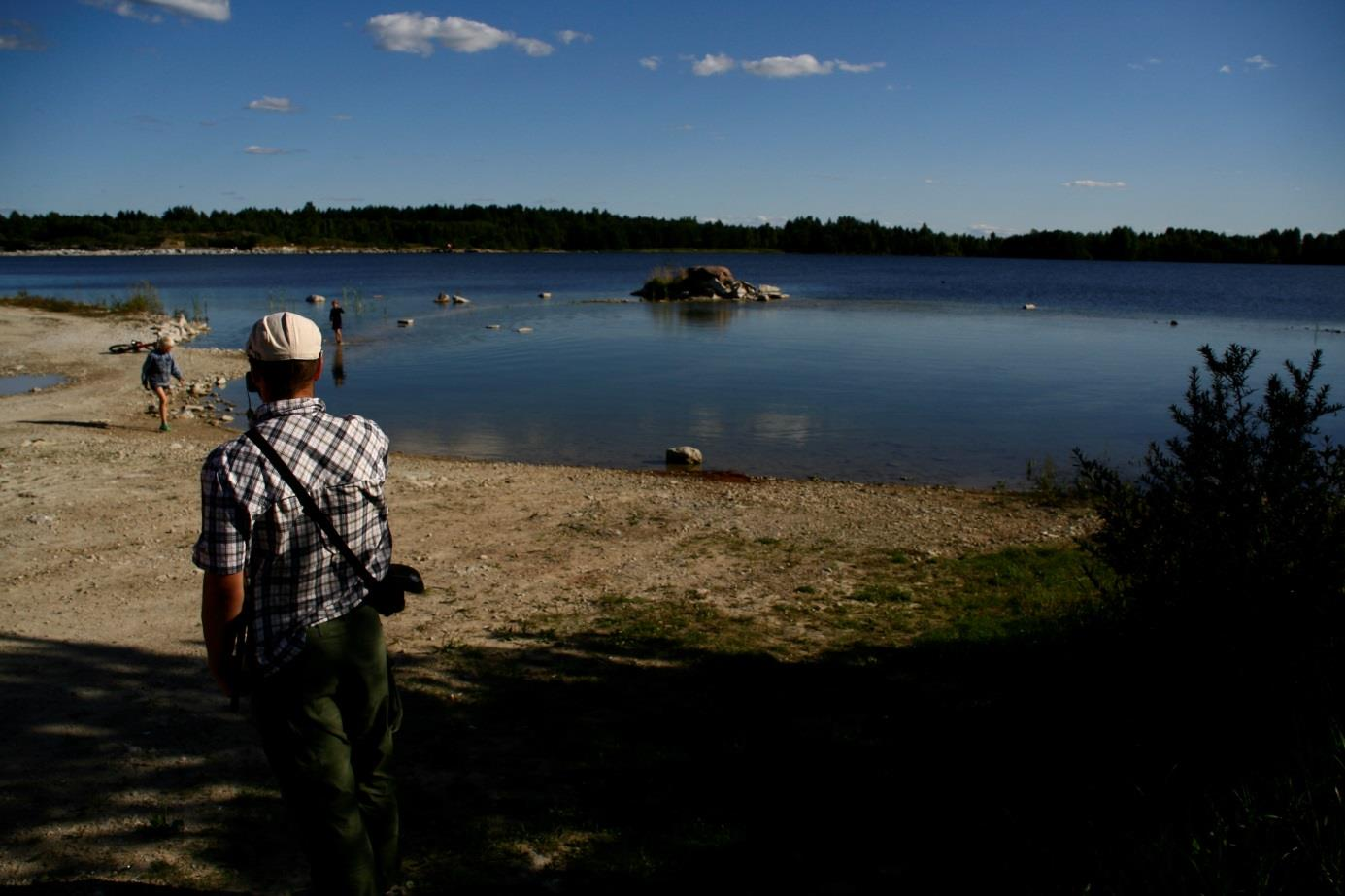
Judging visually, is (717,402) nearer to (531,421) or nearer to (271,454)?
(531,421)

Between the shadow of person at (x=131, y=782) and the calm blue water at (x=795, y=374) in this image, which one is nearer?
the shadow of person at (x=131, y=782)

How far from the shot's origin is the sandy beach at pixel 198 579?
467 centimetres

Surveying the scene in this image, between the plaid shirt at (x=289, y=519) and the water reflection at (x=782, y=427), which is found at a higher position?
the plaid shirt at (x=289, y=519)

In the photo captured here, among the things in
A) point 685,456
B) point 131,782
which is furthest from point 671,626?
point 685,456

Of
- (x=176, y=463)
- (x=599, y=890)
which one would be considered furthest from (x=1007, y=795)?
(x=176, y=463)

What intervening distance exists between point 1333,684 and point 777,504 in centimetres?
810

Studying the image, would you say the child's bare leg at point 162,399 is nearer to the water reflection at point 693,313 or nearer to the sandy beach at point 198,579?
the sandy beach at point 198,579

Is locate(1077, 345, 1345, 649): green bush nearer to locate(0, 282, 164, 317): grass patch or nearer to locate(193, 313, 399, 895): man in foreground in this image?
locate(193, 313, 399, 895): man in foreground

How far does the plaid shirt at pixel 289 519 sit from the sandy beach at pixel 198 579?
1.62 metres

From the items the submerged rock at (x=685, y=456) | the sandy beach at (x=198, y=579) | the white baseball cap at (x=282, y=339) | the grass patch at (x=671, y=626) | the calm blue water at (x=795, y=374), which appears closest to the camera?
the white baseball cap at (x=282, y=339)

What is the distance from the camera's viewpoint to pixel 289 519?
3.31 m

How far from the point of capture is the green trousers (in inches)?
133

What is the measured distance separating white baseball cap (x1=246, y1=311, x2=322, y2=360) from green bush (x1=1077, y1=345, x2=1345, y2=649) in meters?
4.50

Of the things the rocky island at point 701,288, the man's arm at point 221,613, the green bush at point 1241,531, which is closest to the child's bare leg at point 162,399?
the man's arm at point 221,613
